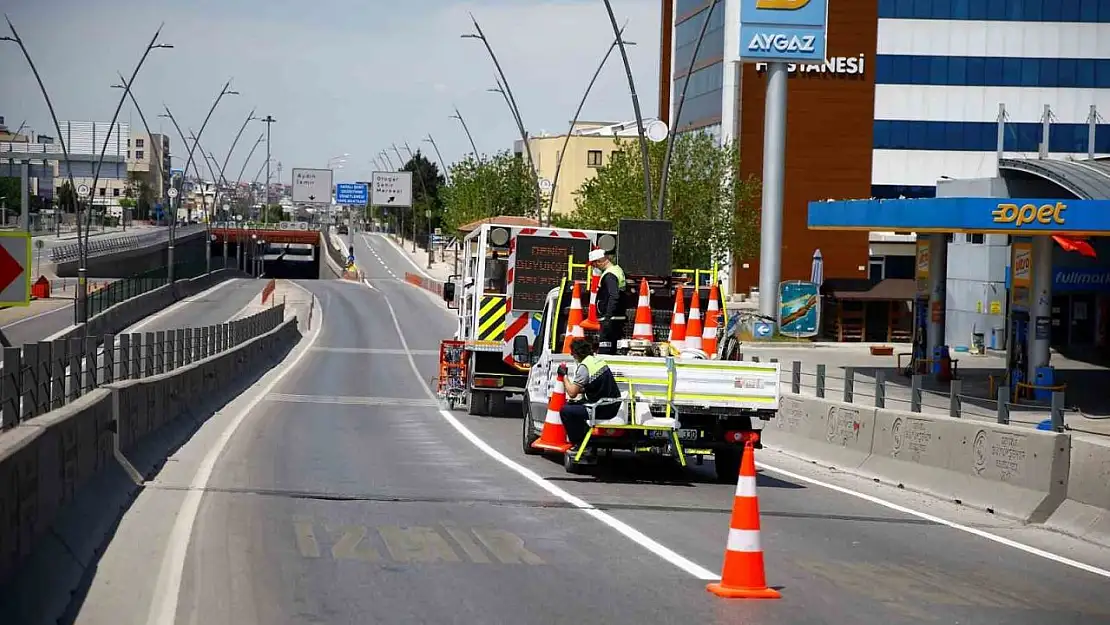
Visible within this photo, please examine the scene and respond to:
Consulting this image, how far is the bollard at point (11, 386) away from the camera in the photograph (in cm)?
1019

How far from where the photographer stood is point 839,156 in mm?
77312

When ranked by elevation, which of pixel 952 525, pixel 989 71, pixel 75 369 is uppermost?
pixel 989 71

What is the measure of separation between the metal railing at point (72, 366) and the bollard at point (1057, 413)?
9.87 metres

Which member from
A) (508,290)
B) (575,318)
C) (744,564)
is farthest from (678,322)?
(744,564)

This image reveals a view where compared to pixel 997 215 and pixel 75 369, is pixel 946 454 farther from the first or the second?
pixel 997 215

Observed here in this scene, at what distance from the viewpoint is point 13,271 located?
17.2m

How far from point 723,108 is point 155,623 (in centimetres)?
7173

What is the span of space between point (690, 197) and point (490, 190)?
46015mm

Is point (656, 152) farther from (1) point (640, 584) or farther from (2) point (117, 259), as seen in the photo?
(1) point (640, 584)

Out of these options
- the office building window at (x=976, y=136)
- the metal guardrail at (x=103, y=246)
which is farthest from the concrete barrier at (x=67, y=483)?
the office building window at (x=976, y=136)

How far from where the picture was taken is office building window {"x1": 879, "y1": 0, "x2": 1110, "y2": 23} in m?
78.6

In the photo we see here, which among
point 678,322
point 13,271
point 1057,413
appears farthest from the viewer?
point 678,322

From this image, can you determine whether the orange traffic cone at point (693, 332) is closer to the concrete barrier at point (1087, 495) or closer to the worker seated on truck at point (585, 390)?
the worker seated on truck at point (585, 390)

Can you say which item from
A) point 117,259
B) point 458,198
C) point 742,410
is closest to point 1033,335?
point 742,410
